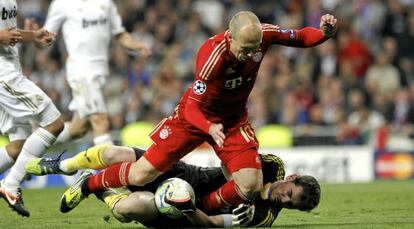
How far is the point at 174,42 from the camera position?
20.0 m

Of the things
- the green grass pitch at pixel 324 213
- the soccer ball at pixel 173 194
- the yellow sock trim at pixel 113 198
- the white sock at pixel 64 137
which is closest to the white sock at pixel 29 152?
the green grass pitch at pixel 324 213

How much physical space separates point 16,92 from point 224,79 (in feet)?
8.36

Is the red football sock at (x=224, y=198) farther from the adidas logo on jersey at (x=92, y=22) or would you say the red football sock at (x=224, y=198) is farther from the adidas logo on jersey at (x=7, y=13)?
the adidas logo on jersey at (x=92, y=22)

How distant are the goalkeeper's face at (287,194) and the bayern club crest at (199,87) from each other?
3.49 feet

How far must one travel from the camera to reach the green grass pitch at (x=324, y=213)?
906 centimetres

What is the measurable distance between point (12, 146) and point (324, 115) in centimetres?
883

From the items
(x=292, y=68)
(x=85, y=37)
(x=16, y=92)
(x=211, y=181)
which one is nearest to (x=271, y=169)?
(x=211, y=181)

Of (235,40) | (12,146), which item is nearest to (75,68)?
(12,146)

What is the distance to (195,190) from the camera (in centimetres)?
892

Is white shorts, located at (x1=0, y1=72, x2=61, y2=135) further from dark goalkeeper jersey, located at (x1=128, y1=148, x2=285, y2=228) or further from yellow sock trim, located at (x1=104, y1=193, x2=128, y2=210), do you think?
yellow sock trim, located at (x1=104, y1=193, x2=128, y2=210)

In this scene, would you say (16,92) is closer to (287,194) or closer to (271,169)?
(271,169)

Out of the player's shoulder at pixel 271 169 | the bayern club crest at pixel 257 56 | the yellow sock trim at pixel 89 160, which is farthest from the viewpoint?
the yellow sock trim at pixel 89 160

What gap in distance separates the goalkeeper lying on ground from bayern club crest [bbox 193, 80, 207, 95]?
A: 84cm

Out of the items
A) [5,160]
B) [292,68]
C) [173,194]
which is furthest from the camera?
[292,68]
